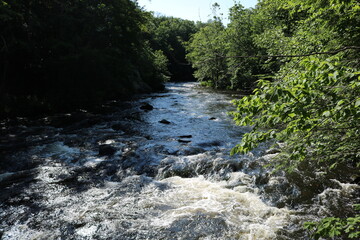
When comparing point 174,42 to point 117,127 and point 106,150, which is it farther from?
point 106,150

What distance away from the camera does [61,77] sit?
66.9ft

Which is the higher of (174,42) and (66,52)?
(174,42)

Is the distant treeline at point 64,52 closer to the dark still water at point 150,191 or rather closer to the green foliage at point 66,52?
the green foliage at point 66,52

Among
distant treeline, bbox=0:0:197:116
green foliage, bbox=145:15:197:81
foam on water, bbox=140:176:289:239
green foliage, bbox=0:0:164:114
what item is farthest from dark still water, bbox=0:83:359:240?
green foliage, bbox=145:15:197:81

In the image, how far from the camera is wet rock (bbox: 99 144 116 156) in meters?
9.59

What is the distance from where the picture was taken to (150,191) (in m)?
6.78

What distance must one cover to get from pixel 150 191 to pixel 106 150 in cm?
377

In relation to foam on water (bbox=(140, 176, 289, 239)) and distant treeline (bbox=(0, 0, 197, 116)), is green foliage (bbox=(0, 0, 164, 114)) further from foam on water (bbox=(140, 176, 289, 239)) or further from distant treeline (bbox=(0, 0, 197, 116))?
foam on water (bbox=(140, 176, 289, 239))

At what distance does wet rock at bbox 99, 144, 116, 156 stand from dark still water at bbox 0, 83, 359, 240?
4 centimetres

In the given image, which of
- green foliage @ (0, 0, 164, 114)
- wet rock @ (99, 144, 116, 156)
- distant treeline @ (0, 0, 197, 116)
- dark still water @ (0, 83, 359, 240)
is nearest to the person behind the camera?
dark still water @ (0, 83, 359, 240)

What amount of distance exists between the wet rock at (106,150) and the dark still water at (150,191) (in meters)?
0.04

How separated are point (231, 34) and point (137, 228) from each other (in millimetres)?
30007

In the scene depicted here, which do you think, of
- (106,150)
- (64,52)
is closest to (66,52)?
(64,52)

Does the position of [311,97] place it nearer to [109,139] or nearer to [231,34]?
[109,139]
